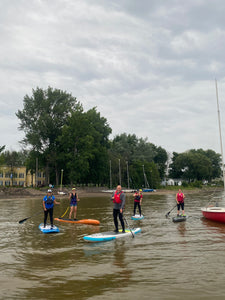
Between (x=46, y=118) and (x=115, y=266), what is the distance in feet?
218

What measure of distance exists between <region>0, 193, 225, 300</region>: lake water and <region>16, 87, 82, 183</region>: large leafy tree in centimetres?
6057

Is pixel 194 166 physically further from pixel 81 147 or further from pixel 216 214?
pixel 216 214

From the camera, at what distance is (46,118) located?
71375mm

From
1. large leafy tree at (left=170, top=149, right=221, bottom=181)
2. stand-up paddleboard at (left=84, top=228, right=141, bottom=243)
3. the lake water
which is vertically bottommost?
the lake water

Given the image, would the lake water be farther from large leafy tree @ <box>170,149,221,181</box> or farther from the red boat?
large leafy tree @ <box>170,149,221,181</box>

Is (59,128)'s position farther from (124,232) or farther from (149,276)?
(149,276)

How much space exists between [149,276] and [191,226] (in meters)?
9.16

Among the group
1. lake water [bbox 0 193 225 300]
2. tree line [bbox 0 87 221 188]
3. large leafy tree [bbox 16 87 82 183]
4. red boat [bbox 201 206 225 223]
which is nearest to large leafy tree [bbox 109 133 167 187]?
tree line [bbox 0 87 221 188]

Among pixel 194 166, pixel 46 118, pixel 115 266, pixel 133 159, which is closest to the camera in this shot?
pixel 115 266

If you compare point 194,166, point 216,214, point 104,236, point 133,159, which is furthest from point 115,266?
point 194,166

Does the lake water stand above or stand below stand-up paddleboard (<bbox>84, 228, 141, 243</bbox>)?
below

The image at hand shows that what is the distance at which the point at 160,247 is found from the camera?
1055 centimetres

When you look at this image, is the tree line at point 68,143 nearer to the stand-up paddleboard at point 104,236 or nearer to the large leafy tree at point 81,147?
the large leafy tree at point 81,147

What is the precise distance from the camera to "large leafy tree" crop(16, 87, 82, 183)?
72.2 m
